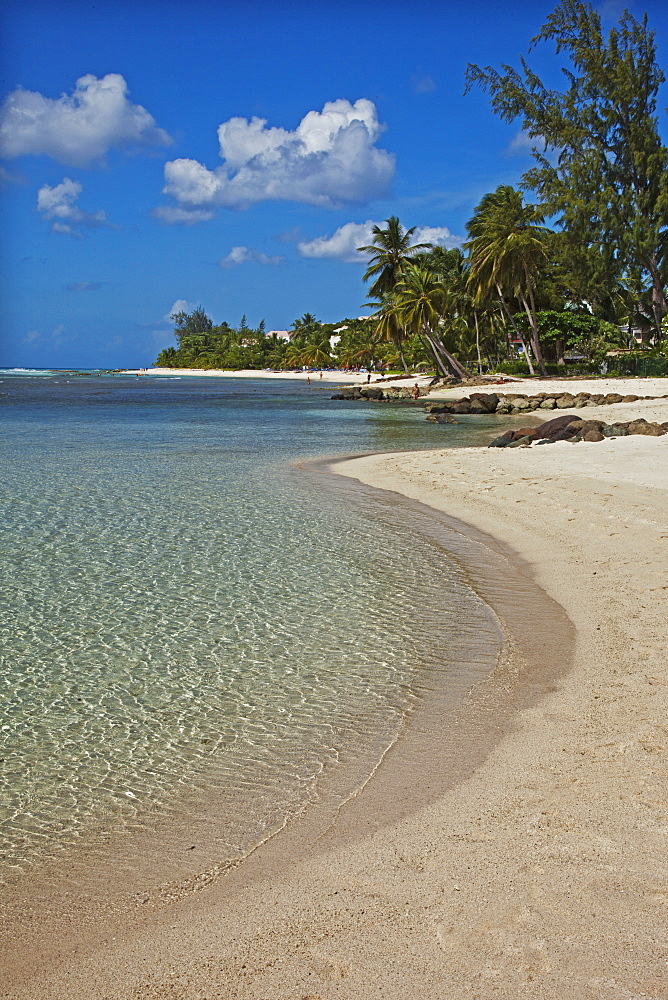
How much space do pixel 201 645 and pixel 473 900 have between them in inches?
154

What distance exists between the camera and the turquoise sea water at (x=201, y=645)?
4438 millimetres

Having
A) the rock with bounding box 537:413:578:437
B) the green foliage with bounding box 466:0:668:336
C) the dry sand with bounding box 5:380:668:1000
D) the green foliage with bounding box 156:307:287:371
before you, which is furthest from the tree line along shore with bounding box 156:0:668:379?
the green foliage with bounding box 156:307:287:371

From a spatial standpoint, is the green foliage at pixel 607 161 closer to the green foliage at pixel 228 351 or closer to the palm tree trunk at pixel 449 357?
the palm tree trunk at pixel 449 357

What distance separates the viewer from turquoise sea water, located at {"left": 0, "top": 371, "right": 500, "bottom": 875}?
4.44 m

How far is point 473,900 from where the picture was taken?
321 centimetres

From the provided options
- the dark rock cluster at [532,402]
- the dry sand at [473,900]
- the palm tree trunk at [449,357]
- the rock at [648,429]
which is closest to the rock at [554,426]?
the rock at [648,429]

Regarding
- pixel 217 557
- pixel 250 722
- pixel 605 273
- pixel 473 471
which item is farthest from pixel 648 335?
pixel 250 722

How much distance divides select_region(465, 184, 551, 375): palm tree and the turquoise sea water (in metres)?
39.6

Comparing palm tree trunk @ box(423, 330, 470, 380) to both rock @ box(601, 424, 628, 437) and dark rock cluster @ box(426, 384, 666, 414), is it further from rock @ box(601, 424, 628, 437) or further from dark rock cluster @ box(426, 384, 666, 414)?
rock @ box(601, 424, 628, 437)

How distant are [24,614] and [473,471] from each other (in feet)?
35.3

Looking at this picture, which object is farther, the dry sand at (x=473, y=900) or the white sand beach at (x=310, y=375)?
the white sand beach at (x=310, y=375)

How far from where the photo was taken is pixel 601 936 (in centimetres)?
293

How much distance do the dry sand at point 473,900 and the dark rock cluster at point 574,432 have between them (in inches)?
615

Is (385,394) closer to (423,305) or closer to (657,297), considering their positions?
(423,305)
